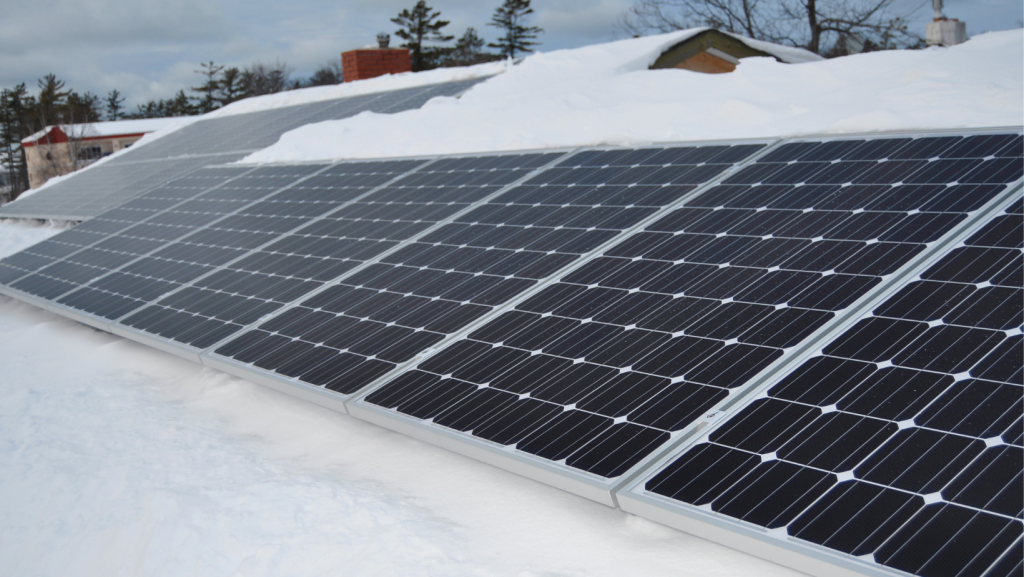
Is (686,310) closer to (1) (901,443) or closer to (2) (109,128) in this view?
(1) (901,443)

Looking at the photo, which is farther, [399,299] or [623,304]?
[399,299]

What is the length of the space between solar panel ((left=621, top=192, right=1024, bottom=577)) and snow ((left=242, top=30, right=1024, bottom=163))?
431 centimetres

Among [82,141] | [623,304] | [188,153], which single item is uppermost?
[82,141]

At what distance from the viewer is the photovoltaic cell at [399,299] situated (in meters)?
7.04

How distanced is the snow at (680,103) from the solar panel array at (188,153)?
5.91 feet

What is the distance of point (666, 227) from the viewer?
287 inches

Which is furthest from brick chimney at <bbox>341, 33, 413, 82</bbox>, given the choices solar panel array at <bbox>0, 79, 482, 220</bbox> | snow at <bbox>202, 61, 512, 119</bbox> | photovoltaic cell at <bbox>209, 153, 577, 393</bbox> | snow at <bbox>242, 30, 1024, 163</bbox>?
photovoltaic cell at <bbox>209, 153, 577, 393</bbox>

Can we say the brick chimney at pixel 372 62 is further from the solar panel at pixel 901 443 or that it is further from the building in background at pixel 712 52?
the solar panel at pixel 901 443

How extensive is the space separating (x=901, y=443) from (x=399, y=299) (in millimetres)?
4943

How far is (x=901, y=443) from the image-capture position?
13.6ft

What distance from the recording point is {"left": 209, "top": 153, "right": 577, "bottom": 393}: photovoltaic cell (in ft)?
23.1

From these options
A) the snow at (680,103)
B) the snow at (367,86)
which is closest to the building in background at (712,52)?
the snow at (680,103)

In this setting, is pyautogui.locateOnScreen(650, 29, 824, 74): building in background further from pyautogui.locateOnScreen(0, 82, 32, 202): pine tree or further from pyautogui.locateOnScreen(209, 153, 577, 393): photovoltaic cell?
pyautogui.locateOnScreen(0, 82, 32, 202): pine tree

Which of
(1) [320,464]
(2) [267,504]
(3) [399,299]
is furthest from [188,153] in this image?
(2) [267,504]
